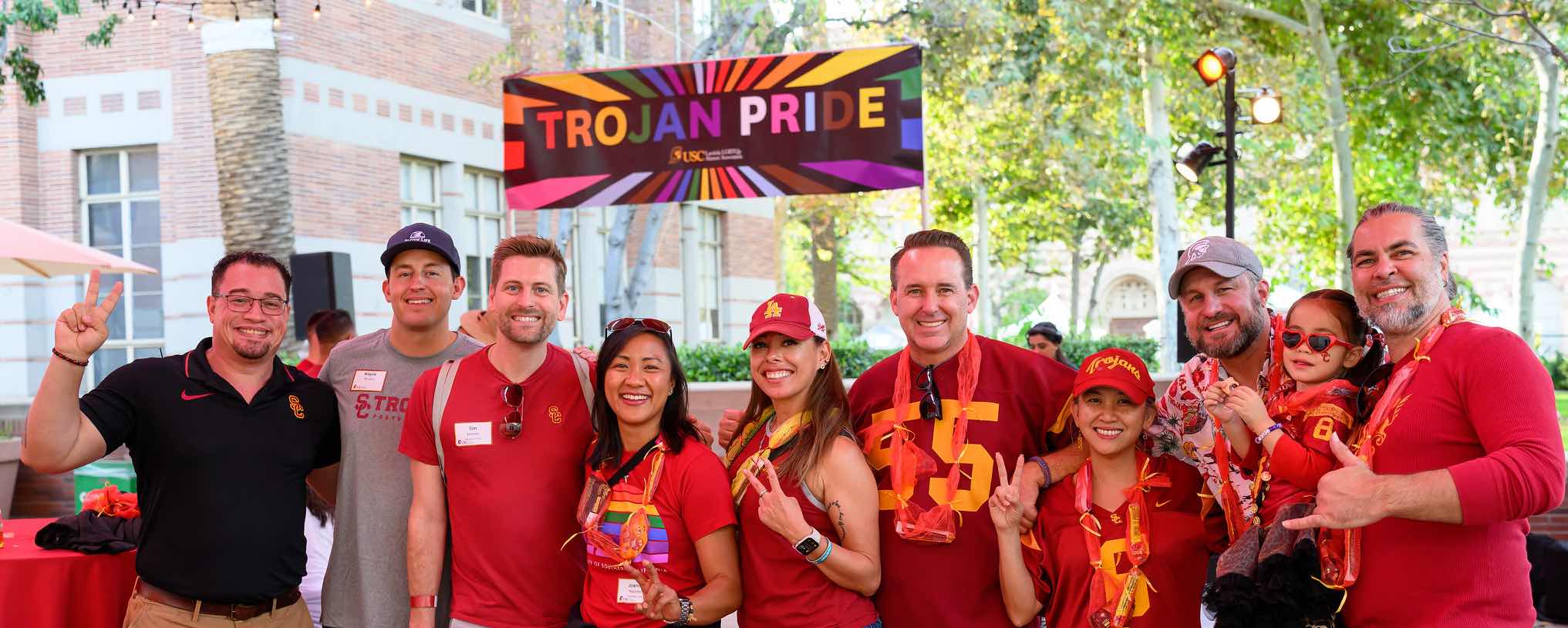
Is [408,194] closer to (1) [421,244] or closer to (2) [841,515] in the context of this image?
(1) [421,244]

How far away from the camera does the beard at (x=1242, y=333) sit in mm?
3547

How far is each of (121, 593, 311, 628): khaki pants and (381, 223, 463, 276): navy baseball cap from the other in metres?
1.15

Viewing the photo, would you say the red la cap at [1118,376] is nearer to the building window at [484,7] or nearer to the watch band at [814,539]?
the watch band at [814,539]

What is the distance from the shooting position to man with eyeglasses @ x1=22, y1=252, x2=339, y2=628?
3.71 meters

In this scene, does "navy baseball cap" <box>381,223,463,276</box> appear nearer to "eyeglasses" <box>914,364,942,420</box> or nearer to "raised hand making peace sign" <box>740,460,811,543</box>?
"raised hand making peace sign" <box>740,460,811,543</box>

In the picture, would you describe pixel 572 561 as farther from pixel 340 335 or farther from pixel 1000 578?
pixel 340 335

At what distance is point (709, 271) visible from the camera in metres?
22.8

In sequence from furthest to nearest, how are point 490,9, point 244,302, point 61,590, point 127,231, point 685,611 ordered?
point 490,9 → point 127,231 → point 61,590 → point 244,302 → point 685,611

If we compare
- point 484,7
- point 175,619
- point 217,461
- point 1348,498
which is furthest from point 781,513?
point 484,7

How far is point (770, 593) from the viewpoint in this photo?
135 inches

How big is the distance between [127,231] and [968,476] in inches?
565

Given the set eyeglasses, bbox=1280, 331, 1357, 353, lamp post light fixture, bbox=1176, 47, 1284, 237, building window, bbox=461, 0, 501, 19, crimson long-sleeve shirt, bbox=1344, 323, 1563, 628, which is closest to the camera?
crimson long-sleeve shirt, bbox=1344, 323, 1563, 628

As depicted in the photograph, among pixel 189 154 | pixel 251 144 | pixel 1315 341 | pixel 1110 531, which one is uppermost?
pixel 189 154

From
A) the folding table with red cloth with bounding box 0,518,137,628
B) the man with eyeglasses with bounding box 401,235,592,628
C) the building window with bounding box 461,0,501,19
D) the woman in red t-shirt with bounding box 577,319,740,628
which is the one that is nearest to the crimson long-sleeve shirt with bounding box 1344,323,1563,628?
the woman in red t-shirt with bounding box 577,319,740,628
